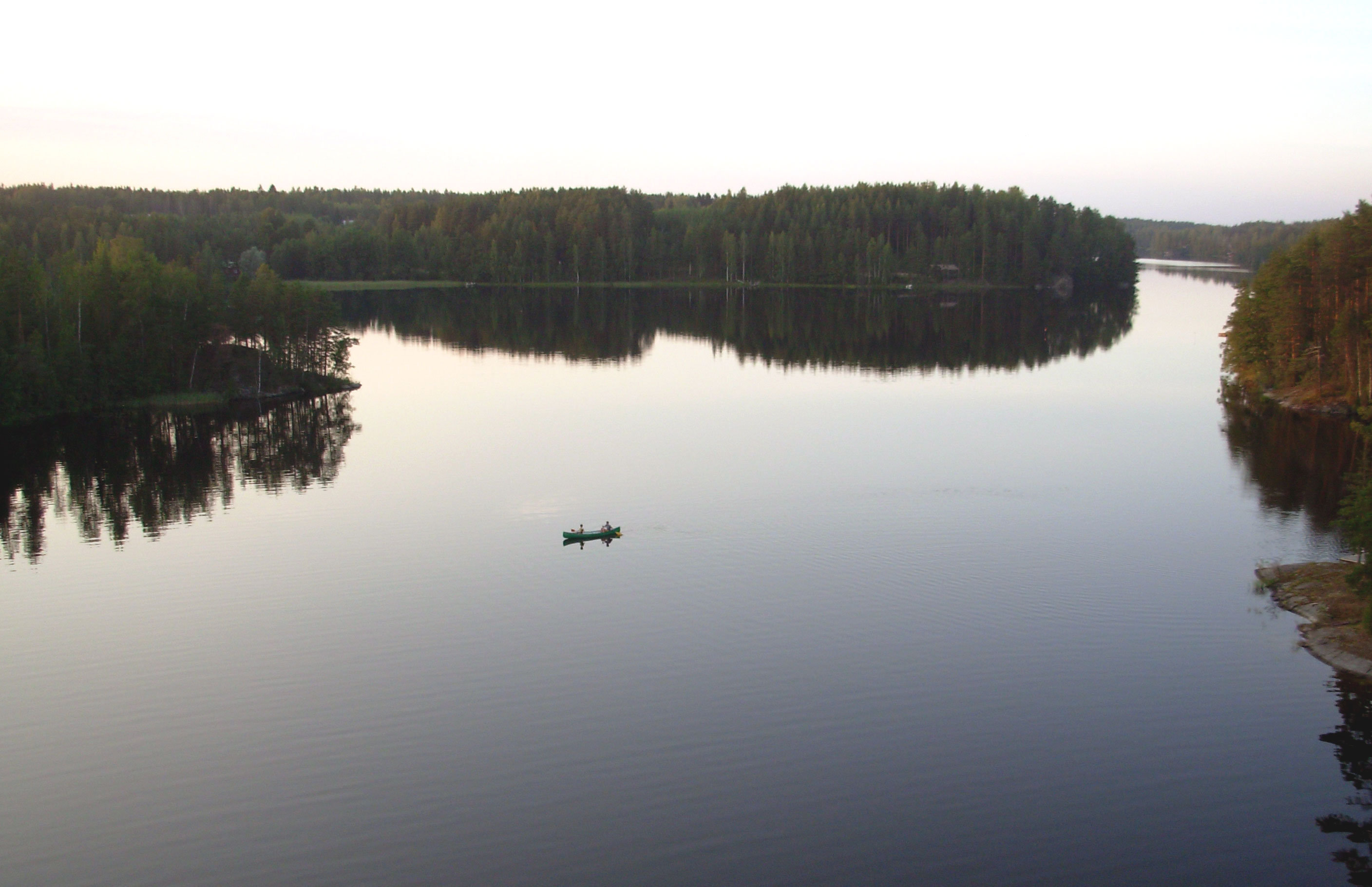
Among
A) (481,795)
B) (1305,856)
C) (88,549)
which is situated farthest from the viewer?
(88,549)

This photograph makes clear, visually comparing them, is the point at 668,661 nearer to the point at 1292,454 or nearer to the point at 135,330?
the point at 1292,454

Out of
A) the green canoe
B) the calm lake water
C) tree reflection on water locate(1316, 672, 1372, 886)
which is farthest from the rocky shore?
the green canoe

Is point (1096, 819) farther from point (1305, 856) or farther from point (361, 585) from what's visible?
point (361, 585)

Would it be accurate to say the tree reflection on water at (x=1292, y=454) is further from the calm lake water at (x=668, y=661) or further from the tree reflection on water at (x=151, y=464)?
the tree reflection on water at (x=151, y=464)

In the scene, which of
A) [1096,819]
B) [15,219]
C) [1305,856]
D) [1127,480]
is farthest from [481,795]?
[15,219]

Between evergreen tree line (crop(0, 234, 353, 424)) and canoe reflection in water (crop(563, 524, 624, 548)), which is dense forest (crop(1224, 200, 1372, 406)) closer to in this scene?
canoe reflection in water (crop(563, 524, 624, 548))

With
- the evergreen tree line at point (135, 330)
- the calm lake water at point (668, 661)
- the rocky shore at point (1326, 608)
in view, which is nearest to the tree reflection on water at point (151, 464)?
the calm lake water at point (668, 661)
